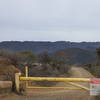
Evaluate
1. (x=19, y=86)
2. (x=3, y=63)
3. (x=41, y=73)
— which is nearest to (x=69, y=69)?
(x=41, y=73)

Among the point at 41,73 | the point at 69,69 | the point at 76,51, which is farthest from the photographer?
the point at 76,51

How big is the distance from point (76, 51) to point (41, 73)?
22249 mm

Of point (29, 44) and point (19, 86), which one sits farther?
point (29, 44)

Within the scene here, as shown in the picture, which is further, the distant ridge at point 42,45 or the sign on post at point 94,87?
the distant ridge at point 42,45

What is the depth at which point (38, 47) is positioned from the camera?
60.9m

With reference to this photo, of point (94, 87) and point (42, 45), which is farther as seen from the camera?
point (42, 45)

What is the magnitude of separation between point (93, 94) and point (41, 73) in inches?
793

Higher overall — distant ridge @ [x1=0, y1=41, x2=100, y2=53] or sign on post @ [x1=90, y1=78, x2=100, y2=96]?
distant ridge @ [x1=0, y1=41, x2=100, y2=53]

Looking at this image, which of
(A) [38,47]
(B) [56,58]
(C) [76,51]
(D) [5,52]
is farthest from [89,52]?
(D) [5,52]

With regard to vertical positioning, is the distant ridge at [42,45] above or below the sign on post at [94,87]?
above

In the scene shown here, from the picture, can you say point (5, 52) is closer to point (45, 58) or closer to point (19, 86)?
point (45, 58)

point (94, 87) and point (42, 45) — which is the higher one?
point (42, 45)

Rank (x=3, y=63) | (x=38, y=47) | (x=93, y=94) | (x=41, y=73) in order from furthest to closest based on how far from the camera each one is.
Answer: (x=38, y=47)
(x=41, y=73)
(x=3, y=63)
(x=93, y=94)

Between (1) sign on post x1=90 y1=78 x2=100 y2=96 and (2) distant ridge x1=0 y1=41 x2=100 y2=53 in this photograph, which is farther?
(2) distant ridge x1=0 y1=41 x2=100 y2=53
